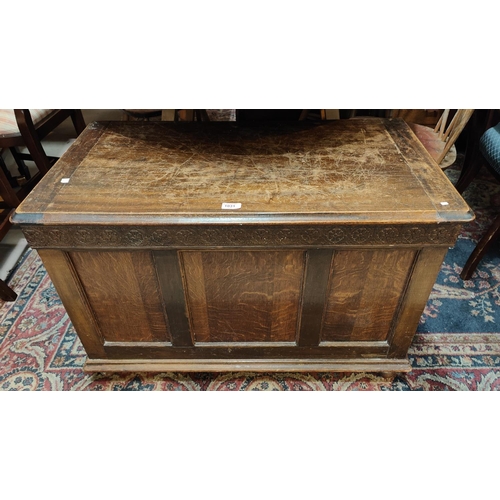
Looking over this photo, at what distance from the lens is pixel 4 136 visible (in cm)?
153

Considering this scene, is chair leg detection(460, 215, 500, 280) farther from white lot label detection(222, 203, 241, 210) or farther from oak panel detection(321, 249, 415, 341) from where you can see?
white lot label detection(222, 203, 241, 210)

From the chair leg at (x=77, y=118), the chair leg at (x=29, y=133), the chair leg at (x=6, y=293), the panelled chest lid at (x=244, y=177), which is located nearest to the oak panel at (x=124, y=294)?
the panelled chest lid at (x=244, y=177)

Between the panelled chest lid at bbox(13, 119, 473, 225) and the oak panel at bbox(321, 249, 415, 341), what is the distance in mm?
143

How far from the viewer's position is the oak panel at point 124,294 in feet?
3.28

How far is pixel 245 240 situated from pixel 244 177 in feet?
0.63

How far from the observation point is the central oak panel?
99 cm

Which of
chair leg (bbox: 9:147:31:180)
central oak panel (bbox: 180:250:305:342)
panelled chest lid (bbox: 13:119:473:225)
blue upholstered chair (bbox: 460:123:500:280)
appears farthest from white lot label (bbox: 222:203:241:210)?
chair leg (bbox: 9:147:31:180)

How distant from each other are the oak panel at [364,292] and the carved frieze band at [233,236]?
6cm

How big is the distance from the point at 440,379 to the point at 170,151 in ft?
3.74

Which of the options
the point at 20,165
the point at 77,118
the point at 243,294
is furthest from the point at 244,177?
the point at 20,165

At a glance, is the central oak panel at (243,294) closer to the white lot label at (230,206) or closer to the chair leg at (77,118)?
the white lot label at (230,206)

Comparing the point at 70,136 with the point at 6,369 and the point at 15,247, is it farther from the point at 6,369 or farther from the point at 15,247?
the point at 6,369

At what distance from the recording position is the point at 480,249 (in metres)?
1.55

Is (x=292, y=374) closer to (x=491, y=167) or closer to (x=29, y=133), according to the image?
(x=491, y=167)
